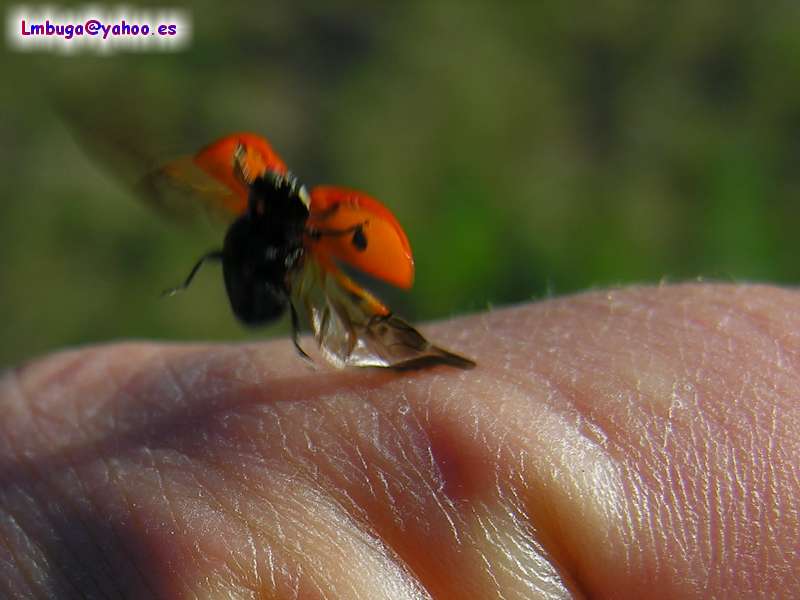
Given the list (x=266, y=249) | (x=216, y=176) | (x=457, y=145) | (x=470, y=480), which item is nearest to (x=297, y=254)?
(x=266, y=249)

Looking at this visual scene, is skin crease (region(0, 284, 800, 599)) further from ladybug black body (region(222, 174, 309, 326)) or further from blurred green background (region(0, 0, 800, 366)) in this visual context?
blurred green background (region(0, 0, 800, 366))

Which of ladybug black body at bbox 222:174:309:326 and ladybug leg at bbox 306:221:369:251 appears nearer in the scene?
ladybug leg at bbox 306:221:369:251

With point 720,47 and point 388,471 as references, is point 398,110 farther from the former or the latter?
point 388,471

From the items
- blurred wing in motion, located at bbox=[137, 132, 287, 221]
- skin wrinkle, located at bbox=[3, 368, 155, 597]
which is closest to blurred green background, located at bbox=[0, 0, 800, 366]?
blurred wing in motion, located at bbox=[137, 132, 287, 221]

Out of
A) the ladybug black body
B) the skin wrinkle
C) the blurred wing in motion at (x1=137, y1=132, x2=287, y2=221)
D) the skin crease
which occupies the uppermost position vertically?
the blurred wing in motion at (x1=137, y1=132, x2=287, y2=221)

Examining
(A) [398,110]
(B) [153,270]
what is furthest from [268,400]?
(A) [398,110]

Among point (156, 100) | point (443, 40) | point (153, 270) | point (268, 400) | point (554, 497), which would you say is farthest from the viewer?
point (443, 40)
